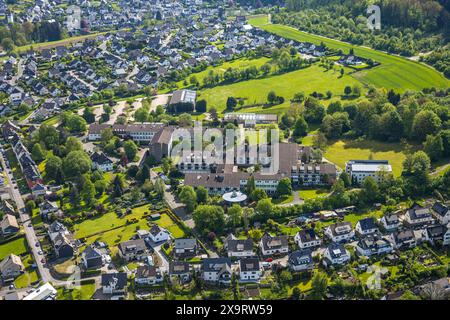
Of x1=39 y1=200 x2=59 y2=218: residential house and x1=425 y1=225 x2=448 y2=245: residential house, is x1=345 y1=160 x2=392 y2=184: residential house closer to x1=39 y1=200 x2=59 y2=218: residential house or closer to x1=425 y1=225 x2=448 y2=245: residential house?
x1=425 y1=225 x2=448 y2=245: residential house

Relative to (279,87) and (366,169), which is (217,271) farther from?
(279,87)

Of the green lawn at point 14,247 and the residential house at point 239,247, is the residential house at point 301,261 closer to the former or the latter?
the residential house at point 239,247

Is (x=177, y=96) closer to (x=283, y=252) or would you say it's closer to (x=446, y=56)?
(x=283, y=252)

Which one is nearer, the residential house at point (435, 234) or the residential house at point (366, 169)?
the residential house at point (435, 234)

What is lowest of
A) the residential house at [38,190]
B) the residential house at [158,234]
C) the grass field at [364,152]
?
the residential house at [158,234]

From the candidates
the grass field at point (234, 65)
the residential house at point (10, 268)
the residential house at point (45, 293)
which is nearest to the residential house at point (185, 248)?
the residential house at point (45, 293)
